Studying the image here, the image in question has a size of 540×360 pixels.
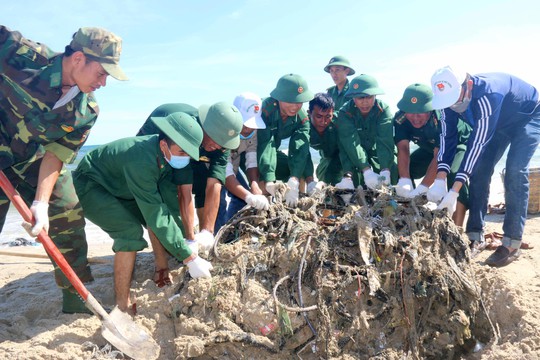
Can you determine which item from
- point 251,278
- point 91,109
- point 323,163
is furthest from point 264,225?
point 323,163

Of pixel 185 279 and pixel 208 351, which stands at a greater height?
pixel 185 279

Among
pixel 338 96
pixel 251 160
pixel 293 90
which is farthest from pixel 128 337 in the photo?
pixel 338 96

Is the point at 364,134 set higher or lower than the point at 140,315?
higher

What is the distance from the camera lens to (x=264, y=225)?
145 inches

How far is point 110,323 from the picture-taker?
2.92m

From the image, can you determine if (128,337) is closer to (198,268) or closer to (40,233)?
(198,268)

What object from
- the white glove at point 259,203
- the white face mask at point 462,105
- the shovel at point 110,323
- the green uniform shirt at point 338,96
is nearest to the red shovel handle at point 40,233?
the shovel at point 110,323

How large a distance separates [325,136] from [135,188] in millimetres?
3029

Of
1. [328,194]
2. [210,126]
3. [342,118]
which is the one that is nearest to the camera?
[210,126]

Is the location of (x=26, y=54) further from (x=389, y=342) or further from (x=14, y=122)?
(x=389, y=342)

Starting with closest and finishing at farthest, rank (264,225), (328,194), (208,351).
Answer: (208,351), (264,225), (328,194)

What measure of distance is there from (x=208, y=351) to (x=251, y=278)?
599mm

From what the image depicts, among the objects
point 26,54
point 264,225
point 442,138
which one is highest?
point 26,54

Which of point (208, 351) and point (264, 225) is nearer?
point (208, 351)
